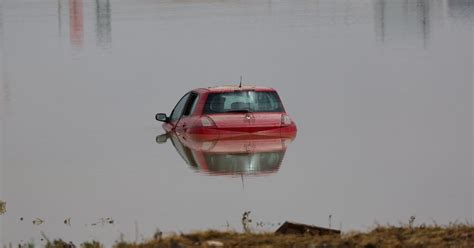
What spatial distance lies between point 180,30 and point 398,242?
65.6m

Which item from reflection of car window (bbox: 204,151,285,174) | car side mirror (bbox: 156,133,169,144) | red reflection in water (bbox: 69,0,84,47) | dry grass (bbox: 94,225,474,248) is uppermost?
red reflection in water (bbox: 69,0,84,47)

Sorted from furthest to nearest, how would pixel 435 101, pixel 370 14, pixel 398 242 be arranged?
1. pixel 370 14
2. pixel 435 101
3. pixel 398 242

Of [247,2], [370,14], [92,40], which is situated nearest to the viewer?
[92,40]

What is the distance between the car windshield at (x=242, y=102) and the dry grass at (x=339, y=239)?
1682 cm

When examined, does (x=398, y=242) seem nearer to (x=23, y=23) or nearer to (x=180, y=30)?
(x=180, y=30)

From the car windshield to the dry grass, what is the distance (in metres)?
16.8

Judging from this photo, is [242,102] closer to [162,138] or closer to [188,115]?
[188,115]

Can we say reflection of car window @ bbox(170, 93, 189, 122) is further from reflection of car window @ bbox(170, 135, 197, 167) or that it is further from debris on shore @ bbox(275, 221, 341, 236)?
debris on shore @ bbox(275, 221, 341, 236)

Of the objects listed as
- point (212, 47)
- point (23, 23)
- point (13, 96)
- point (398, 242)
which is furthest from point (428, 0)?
point (398, 242)

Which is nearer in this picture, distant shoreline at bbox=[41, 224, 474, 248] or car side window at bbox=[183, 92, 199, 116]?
distant shoreline at bbox=[41, 224, 474, 248]

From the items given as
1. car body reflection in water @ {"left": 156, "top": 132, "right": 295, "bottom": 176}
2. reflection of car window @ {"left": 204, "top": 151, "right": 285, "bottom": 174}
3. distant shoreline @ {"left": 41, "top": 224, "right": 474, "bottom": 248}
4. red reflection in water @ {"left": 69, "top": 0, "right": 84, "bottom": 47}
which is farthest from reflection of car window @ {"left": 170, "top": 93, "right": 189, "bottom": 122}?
red reflection in water @ {"left": 69, "top": 0, "right": 84, "bottom": 47}

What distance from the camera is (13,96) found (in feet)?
158

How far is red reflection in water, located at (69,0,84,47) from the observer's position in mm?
79988

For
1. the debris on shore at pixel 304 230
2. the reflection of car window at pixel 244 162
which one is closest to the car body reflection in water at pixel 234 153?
the reflection of car window at pixel 244 162
